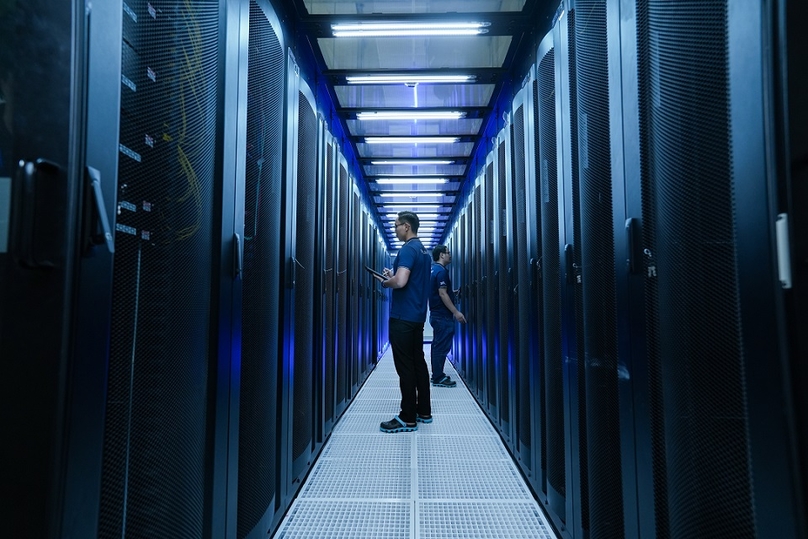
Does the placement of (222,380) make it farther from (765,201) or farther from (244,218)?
(765,201)

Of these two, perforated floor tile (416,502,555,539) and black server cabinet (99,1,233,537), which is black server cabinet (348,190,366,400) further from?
black server cabinet (99,1,233,537)

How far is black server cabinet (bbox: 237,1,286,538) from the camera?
6.05 feet

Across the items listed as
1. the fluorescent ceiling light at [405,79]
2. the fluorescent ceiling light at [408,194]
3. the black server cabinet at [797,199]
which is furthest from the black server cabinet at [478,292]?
the black server cabinet at [797,199]

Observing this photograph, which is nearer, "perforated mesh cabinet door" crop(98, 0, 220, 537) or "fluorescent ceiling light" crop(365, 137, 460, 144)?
"perforated mesh cabinet door" crop(98, 0, 220, 537)

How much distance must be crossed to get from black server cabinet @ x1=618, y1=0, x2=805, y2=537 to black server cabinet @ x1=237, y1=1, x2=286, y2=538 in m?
Answer: 1.36

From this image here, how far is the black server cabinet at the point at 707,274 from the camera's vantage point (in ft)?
2.59

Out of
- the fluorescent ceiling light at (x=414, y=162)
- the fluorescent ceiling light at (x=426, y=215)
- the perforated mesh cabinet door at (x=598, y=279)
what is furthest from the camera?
the fluorescent ceiling light at (x=426, y=215)

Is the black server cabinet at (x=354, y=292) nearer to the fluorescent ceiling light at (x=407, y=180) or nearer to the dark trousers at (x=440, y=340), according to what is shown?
the fluorescent ceiling light at (x=407, y=180)

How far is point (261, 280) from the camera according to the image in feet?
6.56

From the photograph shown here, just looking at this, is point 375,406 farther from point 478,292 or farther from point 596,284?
point 596,284

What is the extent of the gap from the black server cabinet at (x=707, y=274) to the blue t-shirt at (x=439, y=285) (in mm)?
4607

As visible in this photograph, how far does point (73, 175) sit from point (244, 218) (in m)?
0.92

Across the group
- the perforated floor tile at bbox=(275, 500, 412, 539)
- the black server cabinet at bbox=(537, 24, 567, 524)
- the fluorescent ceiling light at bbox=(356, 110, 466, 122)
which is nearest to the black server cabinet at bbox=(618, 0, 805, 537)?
the black server cabinet at bbox=(537, 24, 567, 524)

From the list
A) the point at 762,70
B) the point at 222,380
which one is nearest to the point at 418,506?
the point at 222,380
